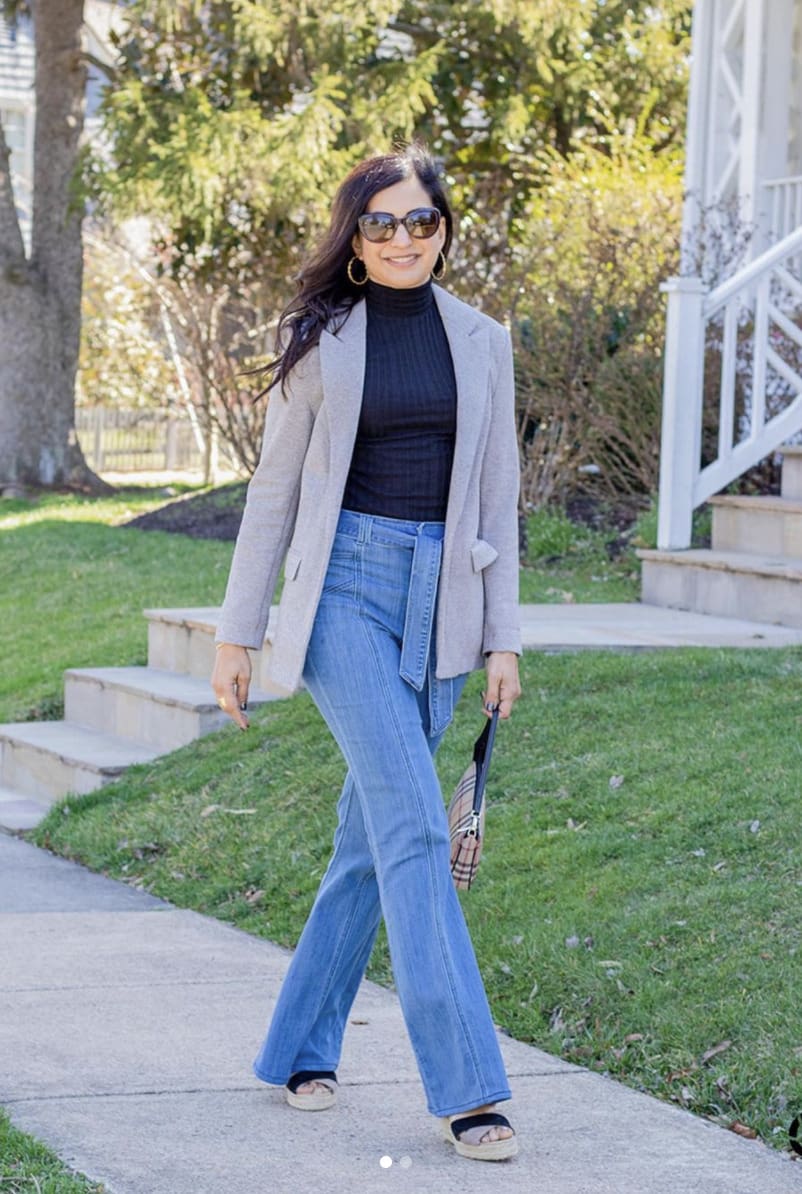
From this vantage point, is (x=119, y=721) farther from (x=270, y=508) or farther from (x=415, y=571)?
(x=415, y=571)

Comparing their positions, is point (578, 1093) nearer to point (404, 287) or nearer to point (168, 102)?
point (404, 287)

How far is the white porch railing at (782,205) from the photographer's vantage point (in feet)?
37.8

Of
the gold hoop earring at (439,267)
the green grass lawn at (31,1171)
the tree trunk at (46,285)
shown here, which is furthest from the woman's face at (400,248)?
the tree trunk at (46,285)

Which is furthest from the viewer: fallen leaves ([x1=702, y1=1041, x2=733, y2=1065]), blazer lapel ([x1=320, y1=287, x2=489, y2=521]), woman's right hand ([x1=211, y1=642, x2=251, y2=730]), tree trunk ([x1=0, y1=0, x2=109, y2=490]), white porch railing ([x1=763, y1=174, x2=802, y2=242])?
tree trunk ([x1=0, y1=0, x2=109, y2=490])

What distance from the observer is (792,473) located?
9.94 metres

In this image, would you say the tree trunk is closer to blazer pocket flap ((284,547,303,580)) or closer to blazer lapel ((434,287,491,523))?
blazer lapel ((434,287,491,523))

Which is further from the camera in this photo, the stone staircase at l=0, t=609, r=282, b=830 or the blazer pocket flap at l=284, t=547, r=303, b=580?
the stone staircase at l=0, t=609, r=282, b=830

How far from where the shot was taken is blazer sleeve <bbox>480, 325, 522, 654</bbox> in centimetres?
381

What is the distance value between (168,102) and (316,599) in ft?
44.2

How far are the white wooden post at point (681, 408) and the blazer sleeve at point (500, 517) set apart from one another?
5885 mm

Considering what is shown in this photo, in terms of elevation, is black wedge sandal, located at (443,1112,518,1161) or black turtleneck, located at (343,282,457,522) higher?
black turtleneck, located at (343,282,457,522)

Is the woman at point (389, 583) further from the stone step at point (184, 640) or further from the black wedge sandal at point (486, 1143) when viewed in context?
the stone step at point (184, 640)

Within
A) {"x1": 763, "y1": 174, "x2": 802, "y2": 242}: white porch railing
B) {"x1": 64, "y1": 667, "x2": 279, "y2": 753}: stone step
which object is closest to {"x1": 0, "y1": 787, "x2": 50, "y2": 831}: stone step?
{"x1": 64, "y1": 667, "x2": 279, "y2": 753}: stone step

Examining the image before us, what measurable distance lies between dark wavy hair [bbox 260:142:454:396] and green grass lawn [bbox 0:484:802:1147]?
1.81 m
